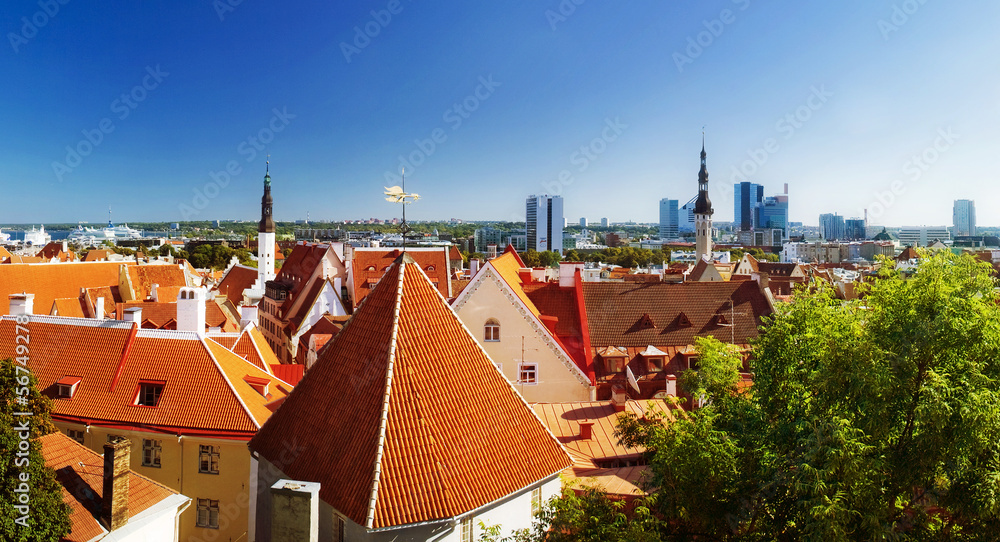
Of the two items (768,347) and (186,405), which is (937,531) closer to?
(768,347)

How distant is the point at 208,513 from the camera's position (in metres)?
19.2

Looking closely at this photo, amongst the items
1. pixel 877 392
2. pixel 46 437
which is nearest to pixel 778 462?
pixel 877 392

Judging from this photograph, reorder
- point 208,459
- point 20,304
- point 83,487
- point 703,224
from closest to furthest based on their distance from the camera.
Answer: point 83,487, point 208,459, point 20,304, point 703,224

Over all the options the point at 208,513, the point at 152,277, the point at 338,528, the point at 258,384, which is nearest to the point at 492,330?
the point at 258,384

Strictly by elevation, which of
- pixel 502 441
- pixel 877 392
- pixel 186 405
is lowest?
pixel 186 405

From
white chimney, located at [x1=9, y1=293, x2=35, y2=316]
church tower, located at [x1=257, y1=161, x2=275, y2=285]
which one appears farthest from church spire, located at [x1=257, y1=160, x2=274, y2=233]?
white chimney, located at [x1=9, y1=293, x2=35, y2=316]

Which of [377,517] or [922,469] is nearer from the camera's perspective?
[922,469]

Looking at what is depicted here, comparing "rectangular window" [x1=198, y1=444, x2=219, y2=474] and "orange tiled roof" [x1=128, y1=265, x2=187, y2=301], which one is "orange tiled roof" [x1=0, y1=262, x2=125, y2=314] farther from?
"rectangular window" [x1=198, y1=444, x2=219, y2=474]

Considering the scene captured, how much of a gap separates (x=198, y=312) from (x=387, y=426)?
59.2 ft

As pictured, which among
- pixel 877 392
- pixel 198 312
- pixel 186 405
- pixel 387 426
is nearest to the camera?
pixel 877 392

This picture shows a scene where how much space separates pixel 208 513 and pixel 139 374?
544 cm

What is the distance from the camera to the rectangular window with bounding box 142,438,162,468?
19.5m

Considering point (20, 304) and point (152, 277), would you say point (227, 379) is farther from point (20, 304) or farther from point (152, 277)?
point (152, 277)

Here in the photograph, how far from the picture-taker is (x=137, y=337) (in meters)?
22.2
